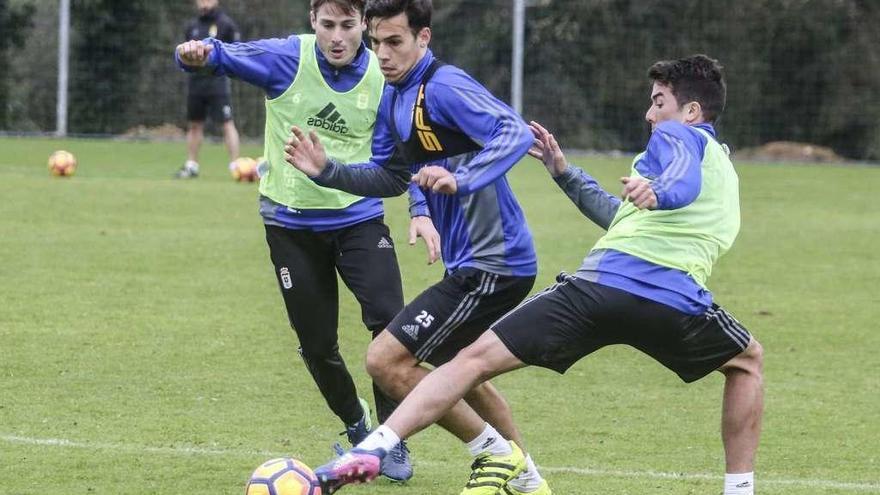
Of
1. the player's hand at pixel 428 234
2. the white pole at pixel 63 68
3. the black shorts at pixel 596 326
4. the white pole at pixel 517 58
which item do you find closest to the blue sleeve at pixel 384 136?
the player's hand at pixel 428 234

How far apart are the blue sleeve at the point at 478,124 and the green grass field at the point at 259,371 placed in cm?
165

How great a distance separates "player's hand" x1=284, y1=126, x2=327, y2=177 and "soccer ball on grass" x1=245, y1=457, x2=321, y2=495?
1.27m

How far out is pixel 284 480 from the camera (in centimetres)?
592

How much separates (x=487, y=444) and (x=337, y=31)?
220cm

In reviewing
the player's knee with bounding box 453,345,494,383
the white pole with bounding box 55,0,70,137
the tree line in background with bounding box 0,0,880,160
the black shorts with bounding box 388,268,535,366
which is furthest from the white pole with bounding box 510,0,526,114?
the player's knee with bounding box 453,345,494,383

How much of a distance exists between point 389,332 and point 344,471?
3.11 ft

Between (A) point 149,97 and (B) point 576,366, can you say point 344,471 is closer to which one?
(B) point 576,366

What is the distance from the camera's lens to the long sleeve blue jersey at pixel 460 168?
6.45 m

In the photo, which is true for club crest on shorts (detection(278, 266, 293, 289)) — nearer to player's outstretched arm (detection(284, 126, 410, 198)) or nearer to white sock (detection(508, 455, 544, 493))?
player's outstretched arm (detection(284, 126, 410, 198))

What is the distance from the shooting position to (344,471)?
5.77 m

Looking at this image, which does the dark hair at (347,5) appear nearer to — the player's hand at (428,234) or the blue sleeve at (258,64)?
Result: the blue sleeve at (258,64)

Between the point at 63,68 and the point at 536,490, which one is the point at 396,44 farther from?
the point at 63,68

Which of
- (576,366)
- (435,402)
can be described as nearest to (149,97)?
(576,366)

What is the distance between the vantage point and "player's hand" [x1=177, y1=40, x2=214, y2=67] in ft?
24.9
